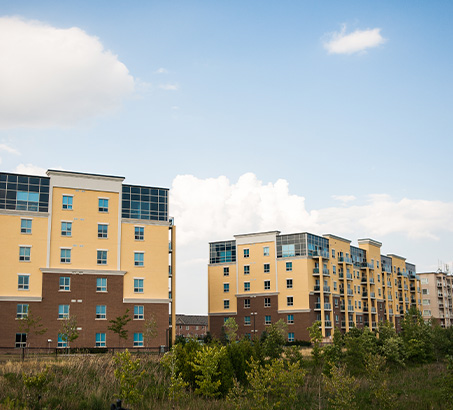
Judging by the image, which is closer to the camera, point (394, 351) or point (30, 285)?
point (394, 351)

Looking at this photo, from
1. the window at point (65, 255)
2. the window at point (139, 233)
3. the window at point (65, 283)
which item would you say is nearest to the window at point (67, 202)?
the window at point (65, 255)

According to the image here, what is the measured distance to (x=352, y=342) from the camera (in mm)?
34812

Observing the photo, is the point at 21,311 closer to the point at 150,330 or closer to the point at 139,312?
the point at 139,312

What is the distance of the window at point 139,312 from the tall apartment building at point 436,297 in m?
85.5

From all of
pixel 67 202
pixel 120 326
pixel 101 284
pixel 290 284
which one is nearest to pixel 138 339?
pixel 120 326

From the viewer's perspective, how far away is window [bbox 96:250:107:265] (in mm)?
51281

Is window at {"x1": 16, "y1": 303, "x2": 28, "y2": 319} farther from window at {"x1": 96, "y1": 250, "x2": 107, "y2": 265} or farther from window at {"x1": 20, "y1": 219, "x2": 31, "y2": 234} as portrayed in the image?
window at {"x1": 96, "y1": 250, "x2": 107, "y2": 265}

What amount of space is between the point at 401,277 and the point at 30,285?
78217 millimetres

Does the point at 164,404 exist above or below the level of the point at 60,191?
below

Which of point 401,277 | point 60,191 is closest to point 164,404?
point 60,191

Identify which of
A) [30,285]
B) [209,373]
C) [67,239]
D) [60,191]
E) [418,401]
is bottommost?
[418,401]

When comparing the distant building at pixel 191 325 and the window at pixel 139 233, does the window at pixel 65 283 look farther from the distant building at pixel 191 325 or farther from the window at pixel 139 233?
the distant building at pixel 191 325

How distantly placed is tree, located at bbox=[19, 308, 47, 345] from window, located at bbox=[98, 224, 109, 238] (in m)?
9.65

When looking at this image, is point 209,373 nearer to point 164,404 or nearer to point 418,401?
point 164,404
